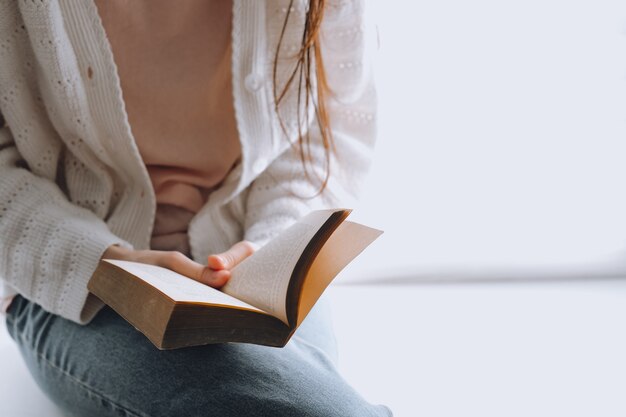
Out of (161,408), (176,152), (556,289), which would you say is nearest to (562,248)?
(556,289)

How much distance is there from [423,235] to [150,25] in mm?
673

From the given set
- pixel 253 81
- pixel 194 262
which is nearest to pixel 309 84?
pixel 253 81

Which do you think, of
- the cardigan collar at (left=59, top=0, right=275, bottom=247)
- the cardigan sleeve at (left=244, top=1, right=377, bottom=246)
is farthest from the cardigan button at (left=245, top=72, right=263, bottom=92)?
the cardigan sleeve at (left=244, top=1, right=377, bottom=246)

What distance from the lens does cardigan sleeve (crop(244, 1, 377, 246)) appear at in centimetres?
86

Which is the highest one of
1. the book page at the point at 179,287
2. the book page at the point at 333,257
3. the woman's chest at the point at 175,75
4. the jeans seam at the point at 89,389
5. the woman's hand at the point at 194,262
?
the woman's chest at the point at 175,75

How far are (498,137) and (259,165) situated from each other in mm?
536

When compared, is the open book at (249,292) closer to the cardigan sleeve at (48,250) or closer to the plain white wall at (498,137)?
the cardigan sleeve at (48,250)

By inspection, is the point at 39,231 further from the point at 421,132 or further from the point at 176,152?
the point at 421,132

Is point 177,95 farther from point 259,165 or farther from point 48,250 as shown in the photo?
point 48,250

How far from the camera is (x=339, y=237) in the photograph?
596 millimetres

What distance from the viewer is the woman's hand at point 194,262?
66 cm

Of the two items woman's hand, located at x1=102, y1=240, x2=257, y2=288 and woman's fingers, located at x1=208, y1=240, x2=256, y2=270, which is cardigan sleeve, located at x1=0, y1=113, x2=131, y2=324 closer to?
woman's hand, located at x1=102, y1=240, x2=257, y2=288

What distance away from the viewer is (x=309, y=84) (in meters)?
0.82

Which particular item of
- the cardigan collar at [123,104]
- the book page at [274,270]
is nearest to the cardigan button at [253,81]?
the cardigan collar at [123,104]
